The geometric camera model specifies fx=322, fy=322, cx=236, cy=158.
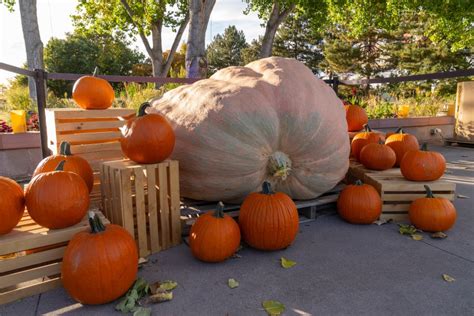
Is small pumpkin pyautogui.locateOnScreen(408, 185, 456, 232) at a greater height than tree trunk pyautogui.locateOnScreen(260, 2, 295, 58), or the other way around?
tree trunk pyautogui.locateOnScreen(260, 2, 295, 58)

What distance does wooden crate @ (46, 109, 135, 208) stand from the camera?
2.68 metres

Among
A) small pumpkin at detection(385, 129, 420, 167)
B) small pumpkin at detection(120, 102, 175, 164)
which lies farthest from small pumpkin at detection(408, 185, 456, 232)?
small pumpkin at detection(120, 102, 175, 164)

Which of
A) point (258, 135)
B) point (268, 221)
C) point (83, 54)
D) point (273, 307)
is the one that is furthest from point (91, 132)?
point (83, 54)

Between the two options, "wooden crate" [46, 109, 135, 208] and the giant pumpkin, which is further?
"wooden crate" [46, 109, 135, 208]

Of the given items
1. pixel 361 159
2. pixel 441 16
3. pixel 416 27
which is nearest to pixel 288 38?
pixel 416 27

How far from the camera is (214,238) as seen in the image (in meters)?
2.04

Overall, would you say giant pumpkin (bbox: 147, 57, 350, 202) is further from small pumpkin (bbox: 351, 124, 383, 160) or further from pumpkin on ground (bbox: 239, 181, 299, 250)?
small pumpkin (bbox: 351, 124, 383, 160)

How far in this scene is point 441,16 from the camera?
1207 cm

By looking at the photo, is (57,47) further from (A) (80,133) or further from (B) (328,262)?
(B) (328,262)

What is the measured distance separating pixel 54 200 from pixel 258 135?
4.46 feet

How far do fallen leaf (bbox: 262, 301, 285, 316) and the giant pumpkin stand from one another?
989 millimetres

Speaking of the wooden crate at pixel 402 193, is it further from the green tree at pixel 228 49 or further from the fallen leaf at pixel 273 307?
the green tree at pixel 228 49

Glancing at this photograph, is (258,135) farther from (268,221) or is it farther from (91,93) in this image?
(91,93)

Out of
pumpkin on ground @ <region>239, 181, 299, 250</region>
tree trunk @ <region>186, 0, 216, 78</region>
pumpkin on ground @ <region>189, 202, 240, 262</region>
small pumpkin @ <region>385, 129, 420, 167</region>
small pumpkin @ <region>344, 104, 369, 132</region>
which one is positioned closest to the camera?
pumpkin on ground @ <region>189, 202, 240, 262</region>
